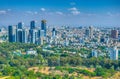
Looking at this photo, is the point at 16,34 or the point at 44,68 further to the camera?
the point at 16,34

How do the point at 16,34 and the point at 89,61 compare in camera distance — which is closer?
the point at 89,61

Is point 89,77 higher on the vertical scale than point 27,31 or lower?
lower

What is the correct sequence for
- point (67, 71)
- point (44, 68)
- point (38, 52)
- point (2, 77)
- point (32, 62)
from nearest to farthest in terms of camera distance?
1. point (2, 77)
2. point (67, 71)
3. point (44, 68)
4. point (32, 62)
5. point (38, 52)

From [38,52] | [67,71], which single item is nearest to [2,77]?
[67,71]

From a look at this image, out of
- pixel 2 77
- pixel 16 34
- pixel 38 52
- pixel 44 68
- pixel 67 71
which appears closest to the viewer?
pixel 2 77

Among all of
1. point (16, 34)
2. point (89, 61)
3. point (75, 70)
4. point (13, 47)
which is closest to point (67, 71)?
point (75, 70)

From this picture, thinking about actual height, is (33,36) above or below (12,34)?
below

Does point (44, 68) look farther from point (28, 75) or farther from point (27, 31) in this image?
point (27, 31)

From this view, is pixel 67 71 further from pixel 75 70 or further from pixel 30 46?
pixel 30 46

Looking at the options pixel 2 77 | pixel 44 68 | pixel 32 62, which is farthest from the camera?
pixel 32 62
